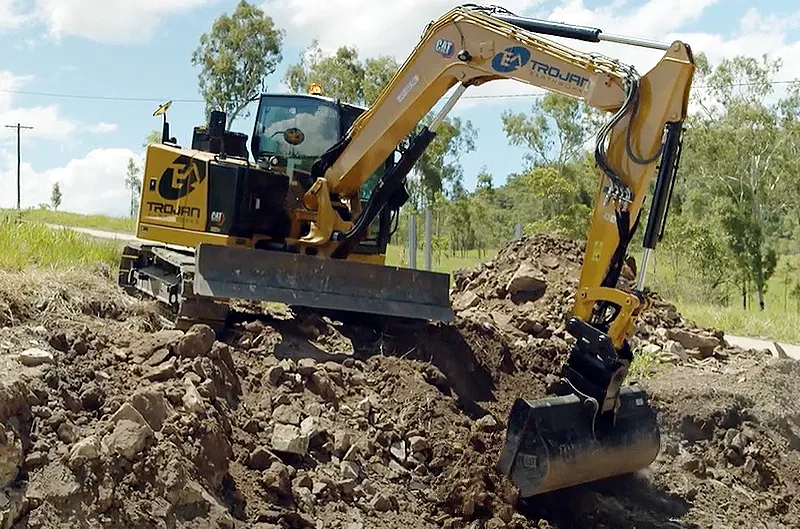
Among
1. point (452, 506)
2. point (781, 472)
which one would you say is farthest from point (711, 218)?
point (452, 506)

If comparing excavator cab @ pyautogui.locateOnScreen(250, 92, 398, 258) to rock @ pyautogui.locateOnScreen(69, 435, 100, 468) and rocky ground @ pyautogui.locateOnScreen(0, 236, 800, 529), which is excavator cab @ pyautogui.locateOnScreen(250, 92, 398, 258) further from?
rock @ pyautogui.locateOnScreen(69, 435, 100, 468)

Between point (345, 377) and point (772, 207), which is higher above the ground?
point (772, 207)

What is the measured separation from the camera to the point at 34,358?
5352mm

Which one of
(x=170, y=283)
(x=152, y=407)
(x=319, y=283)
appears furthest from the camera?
(x=170, y=283)

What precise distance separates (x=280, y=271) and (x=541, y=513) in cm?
302

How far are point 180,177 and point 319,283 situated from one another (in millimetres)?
1984

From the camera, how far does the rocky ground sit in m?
4.77

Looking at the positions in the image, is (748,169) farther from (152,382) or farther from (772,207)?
(152,382)

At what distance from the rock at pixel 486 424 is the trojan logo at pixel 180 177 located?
3.65 m

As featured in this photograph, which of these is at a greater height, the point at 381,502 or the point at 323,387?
the point at 323,387

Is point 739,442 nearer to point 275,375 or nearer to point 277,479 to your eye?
point 275,375

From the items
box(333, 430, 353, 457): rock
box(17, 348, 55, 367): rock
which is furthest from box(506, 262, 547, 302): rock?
box(17, 348, 55, 367): rock

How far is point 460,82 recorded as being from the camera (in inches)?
300

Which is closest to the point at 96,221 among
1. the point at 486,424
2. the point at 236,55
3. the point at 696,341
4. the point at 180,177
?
the point at 236,55
